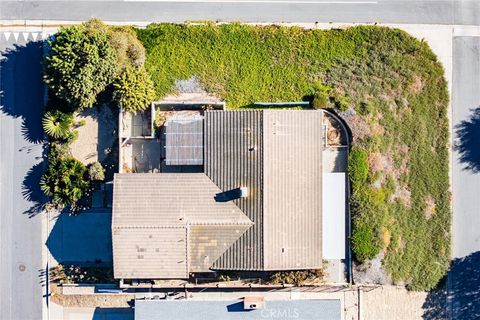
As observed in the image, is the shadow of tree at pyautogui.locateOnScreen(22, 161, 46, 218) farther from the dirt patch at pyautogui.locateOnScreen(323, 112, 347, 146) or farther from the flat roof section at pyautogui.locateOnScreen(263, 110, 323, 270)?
the dirt patch at pyautogui.locateOnScreen(323, 112, 347, 146)

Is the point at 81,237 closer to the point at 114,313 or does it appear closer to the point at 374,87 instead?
the point at 114,313

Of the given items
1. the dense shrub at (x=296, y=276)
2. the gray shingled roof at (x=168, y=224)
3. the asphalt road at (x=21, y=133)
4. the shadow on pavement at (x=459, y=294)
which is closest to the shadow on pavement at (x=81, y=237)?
the asphalt road at (x=21, y=133)

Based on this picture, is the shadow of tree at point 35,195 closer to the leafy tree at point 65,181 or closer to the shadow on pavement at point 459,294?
the leafy tree at point 65,181

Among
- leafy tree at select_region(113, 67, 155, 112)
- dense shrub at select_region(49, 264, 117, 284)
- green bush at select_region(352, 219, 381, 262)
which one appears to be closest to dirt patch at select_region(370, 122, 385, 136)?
green bush at select_region(352, 219, 381, 262)

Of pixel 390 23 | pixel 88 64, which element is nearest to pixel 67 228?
pixel 88 64

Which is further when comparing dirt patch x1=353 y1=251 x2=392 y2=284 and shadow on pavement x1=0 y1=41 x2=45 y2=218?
shadow on pavement x1=0 y1=41 x2=45 y2=218
